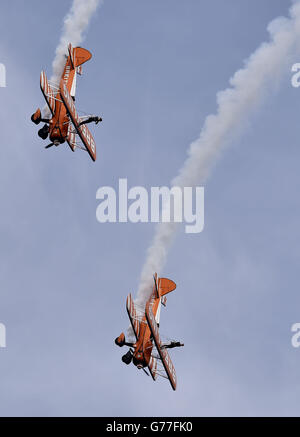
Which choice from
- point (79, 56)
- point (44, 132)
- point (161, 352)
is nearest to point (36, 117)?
point (44, 132)

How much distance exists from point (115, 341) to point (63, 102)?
2201cm

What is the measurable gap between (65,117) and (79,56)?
895cm

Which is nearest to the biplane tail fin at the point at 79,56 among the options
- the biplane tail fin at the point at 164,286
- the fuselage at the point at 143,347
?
the biplane tail fin at the point at 164,286

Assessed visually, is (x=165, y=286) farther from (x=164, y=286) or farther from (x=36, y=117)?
(x=36, y=117)

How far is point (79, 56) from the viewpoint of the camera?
357 ft

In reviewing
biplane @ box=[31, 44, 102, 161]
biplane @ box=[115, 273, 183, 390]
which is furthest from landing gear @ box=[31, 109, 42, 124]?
biplane @ box=[115, 273, 183, 390]

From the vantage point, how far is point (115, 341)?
10075cm

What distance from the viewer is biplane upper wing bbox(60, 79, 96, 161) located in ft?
321

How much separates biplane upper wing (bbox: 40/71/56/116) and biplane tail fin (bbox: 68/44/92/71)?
7.24 m

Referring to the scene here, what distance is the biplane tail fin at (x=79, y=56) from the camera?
10825cm

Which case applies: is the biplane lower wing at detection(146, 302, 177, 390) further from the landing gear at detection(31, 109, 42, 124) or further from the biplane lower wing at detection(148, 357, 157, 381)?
the landing gear at detection(31, 109, 42, 124)
